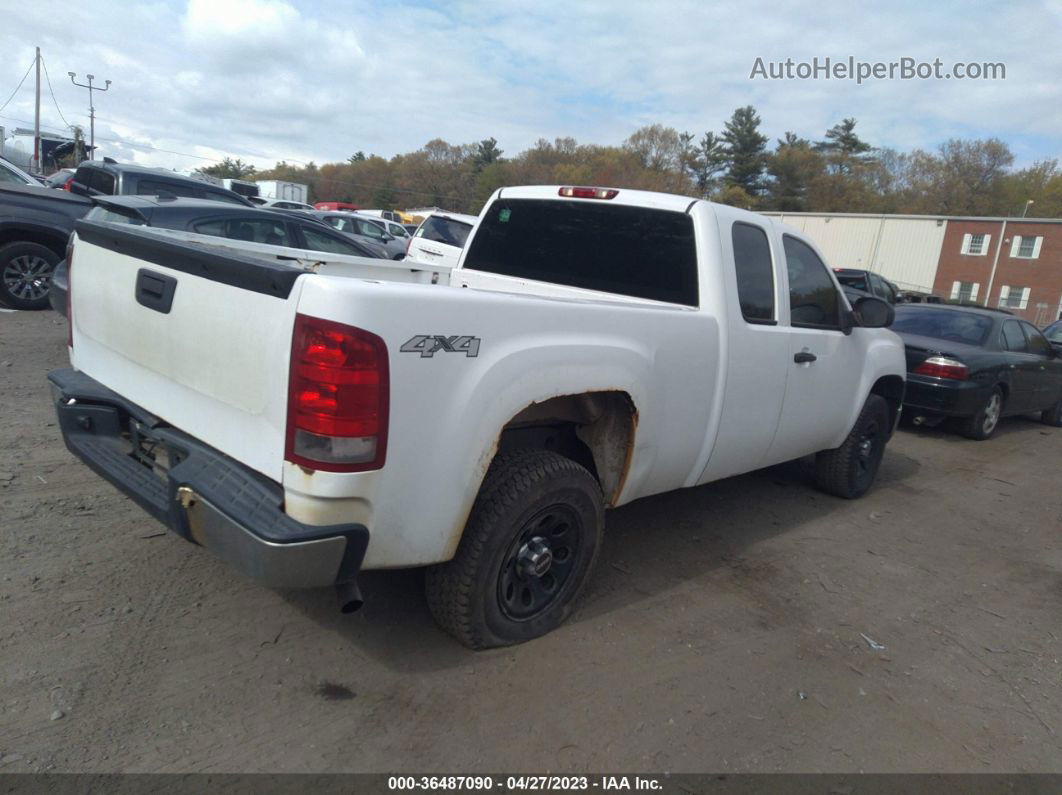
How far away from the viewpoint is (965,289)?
4212 cm

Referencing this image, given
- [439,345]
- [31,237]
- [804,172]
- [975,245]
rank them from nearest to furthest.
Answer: [439,345], [31,237], [975,245], [804,172]

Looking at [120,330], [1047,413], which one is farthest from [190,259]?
[1047,413]

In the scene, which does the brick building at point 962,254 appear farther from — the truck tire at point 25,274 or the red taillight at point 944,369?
the truck tire at point 25,274

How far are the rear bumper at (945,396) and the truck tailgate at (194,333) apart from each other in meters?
7.45

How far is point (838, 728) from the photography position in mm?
2953

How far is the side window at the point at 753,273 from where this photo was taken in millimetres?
4082

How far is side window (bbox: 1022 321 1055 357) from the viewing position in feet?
30.8

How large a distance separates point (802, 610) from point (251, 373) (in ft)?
9.73

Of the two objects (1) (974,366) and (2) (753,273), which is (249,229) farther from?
(1) (974,366)

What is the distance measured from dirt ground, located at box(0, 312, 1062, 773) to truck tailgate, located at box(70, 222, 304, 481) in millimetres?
884

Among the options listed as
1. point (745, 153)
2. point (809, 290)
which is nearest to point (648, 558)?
point (809, 290)

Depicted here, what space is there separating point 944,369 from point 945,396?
0.95ft

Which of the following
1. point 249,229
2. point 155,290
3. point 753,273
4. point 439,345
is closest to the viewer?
point 439,345
